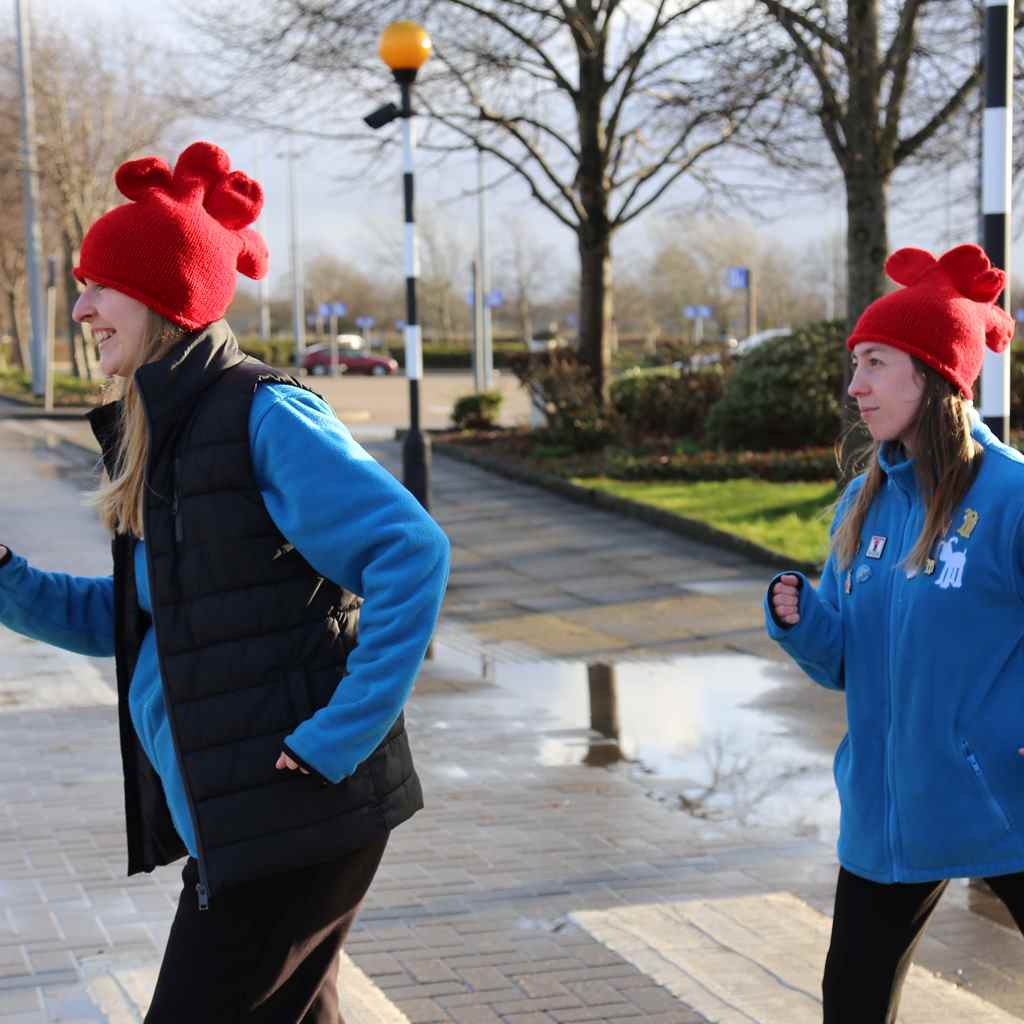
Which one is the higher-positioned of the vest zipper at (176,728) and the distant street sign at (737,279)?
the distant street sign at (737,279)

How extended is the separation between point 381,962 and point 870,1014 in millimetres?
1856

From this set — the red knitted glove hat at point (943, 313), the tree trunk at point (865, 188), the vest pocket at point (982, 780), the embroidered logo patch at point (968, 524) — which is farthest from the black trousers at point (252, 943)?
the tree trunk at point (865, 188)

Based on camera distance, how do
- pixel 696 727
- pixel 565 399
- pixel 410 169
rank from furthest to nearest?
pixel 565 399 → pixel 410 169 → pixel 696 727

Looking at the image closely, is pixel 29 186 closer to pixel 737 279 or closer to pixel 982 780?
pixel 737 279

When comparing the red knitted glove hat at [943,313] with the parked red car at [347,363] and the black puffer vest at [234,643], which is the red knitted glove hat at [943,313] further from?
the parked red car at [347,363]

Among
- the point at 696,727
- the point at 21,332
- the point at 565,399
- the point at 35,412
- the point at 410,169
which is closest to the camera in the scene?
the point at 696,727

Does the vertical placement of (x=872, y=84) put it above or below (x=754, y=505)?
above

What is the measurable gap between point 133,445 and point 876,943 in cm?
157

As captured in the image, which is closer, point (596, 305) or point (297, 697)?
point (297, 697)

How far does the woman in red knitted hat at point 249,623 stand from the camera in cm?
242

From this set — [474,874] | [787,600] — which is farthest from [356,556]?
[474,874]

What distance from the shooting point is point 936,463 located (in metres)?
3.03

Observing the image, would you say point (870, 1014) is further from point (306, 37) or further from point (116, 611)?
point (306, 37)

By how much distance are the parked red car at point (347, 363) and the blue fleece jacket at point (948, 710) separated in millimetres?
52546
